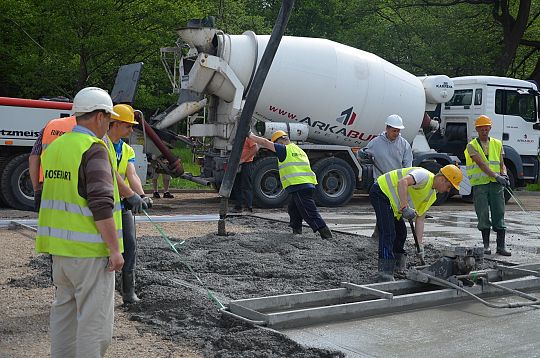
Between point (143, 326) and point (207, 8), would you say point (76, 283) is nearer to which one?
point (143, 326)

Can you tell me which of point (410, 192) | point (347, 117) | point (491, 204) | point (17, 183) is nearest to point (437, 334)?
point (410, 192)

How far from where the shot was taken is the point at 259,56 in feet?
51.7

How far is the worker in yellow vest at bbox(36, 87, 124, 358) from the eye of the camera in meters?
4.38

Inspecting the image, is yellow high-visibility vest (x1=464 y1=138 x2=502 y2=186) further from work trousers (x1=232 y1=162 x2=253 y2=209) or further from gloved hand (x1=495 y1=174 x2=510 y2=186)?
work trousers (x1=232 y1=162 x2=253 y2=209)

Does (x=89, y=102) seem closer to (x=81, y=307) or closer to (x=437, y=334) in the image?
(x=81, y=307)

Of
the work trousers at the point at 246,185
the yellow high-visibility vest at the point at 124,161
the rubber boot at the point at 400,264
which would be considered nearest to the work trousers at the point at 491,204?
the rubber boot at the point at 400,264

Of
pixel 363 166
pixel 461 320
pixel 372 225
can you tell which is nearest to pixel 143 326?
pixel 461 320

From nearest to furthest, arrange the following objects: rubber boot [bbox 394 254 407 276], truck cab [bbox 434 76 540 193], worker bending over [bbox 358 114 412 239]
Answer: rubber boot [bbox 394 254 407 276]
worker bending over [bbox 358 114 412 239]
truck cab [bbox 434 76 540 193]

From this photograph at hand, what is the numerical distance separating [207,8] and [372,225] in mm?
15812

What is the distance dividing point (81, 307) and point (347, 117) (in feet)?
42.1

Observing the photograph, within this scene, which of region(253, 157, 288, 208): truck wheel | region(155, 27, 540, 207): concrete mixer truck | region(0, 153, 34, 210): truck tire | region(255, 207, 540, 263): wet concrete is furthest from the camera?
region(253, 157, 288, 208): truck wheel

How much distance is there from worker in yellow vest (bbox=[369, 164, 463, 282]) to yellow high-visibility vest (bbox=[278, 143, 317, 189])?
295cm

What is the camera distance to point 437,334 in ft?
20.8

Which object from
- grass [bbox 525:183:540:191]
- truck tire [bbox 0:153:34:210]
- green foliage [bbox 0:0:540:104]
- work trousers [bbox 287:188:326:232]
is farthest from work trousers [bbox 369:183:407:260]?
grass [bbox 525:183:540:191]
